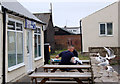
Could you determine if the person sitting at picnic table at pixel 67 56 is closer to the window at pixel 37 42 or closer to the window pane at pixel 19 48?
the window pane at pixel 19 48

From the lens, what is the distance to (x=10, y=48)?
26.0 feet

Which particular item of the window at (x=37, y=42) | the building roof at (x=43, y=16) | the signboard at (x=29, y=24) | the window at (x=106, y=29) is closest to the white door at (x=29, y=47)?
the signboard at (x=29, y=24)

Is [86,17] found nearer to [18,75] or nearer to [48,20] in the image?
[48,20]

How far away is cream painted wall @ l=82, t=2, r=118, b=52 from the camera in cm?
1802

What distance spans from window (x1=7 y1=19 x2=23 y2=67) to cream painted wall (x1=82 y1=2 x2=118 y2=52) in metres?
10.5

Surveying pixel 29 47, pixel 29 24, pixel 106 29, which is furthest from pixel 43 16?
pixel 29 24

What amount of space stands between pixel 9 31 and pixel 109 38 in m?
12.2

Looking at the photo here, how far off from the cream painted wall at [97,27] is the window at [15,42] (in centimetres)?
1050

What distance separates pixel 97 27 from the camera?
18438 mm

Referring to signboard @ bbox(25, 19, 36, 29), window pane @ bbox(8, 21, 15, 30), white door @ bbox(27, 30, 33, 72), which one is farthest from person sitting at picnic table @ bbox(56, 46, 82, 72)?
white door @ bbox(27, 30, 33, 72)

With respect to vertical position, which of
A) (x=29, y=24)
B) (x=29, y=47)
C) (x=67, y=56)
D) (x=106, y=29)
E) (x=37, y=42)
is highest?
(x=106, y=29)

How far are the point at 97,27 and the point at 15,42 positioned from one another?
11354 millimetres

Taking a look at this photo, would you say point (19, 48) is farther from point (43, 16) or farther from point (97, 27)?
point (43, 16)

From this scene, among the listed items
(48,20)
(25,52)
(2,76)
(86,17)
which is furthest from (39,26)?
(48,20)
